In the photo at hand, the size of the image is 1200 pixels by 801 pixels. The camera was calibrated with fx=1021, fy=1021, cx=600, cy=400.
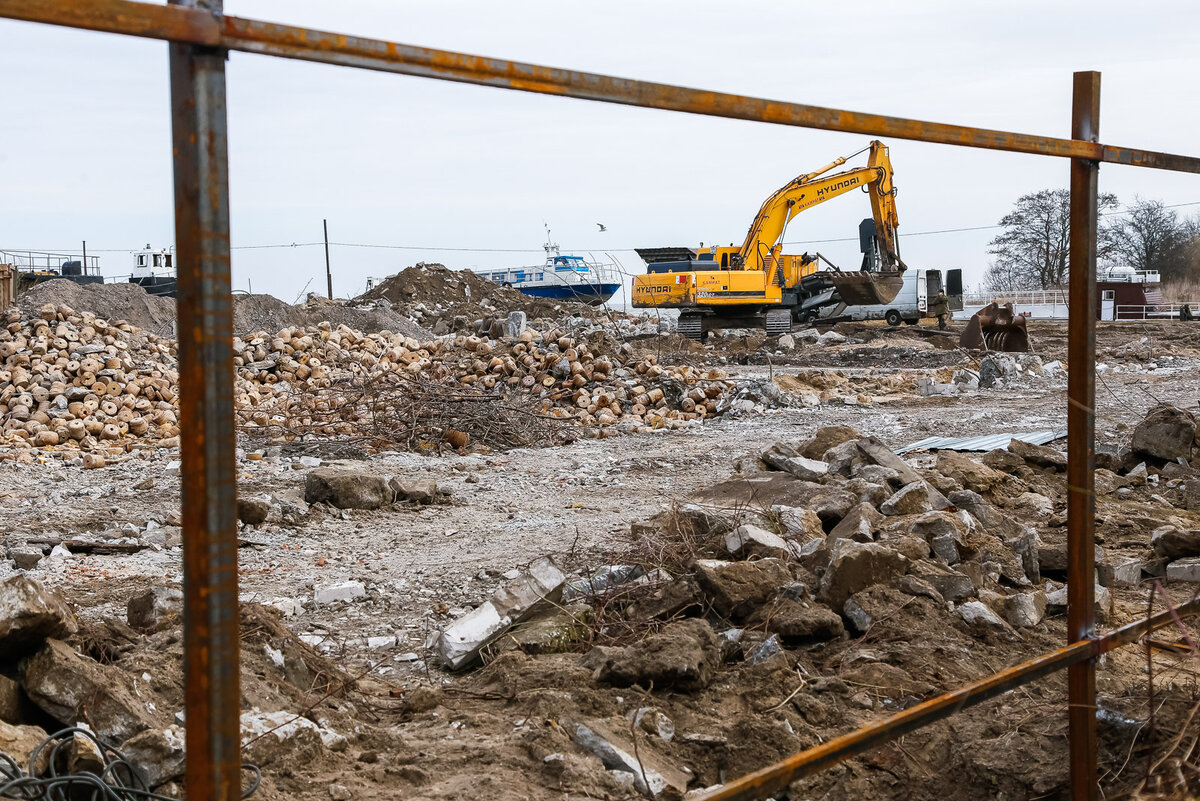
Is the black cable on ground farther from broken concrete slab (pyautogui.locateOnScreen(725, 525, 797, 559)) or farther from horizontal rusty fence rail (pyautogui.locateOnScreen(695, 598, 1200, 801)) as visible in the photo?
broken concrete slab (pyautogui.locateOnScreen(725, 525, 797, 559))

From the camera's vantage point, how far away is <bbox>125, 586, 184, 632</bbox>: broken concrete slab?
3.67 metres

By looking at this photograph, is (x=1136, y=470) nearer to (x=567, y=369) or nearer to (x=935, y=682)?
(x=935, y=682)

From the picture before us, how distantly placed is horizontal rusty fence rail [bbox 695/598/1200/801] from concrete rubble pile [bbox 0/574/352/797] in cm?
147

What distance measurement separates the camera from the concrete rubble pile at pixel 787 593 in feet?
11.1

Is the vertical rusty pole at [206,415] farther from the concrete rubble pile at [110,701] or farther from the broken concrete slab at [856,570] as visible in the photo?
the broken concrete slab at [856,570]

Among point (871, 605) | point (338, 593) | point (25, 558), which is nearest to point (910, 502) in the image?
point (871, 605)

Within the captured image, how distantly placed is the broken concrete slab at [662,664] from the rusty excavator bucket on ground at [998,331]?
1756 centimetres

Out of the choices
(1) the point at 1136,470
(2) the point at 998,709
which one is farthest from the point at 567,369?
A: (2) the point at 998,709

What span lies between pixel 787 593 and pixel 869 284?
2027 centimetres

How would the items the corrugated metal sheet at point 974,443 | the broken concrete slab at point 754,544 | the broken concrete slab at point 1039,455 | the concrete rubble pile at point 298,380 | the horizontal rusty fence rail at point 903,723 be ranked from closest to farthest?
the horizontal rusty fence rail at point 903,723, the broken concrete slab at point 754,544, the broken concrete slab at point 1039,455, the corrugated metal sheet at point 974,443, the concrete rubble pile at point 298,380

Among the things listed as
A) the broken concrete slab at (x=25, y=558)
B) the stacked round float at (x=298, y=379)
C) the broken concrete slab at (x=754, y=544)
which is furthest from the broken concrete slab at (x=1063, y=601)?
the stacked round float at (x=298, y=379)

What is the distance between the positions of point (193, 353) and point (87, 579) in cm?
466

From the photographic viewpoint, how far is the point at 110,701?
269 cm

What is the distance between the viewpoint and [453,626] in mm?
3965
